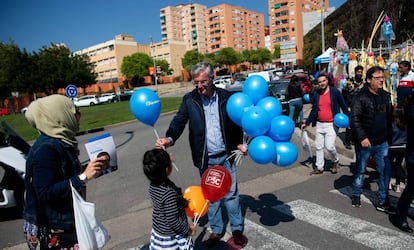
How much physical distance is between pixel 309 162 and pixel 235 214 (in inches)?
154

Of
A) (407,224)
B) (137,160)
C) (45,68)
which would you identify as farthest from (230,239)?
(45,68)

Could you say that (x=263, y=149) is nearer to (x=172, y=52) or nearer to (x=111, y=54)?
(x=172, y=52)

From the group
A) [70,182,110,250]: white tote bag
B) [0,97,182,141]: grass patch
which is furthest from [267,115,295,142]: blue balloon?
[0,97,182,141]: grass patch

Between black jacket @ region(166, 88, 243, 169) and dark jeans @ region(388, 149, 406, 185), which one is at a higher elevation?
black jacket @ region(166, 88, 243, 169)

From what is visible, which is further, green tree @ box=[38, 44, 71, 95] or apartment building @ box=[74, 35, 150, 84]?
apartment building @ box=[74, 35, 150, 84]

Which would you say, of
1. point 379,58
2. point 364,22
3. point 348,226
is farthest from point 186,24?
point 348,226

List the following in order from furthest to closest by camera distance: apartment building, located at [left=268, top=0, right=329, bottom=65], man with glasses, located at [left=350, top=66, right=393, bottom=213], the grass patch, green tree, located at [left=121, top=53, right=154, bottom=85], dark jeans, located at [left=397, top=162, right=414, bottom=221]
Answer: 1. apartment building, located at [left=268, top=0, right=329, bottom=65]
2. green tree, located at [left=121, top=53, right=154, bottom=85]
3. the grass patch
4. man with glasses, located at [left=350, top=66, right=393, bottom=213]
5. dark jeans, located at [left=397, top=162, right=414, bottom=221]

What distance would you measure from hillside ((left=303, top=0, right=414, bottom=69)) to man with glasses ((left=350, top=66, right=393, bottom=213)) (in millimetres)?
9217

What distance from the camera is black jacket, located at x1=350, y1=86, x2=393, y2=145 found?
13.4 feet

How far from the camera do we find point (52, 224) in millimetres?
2199

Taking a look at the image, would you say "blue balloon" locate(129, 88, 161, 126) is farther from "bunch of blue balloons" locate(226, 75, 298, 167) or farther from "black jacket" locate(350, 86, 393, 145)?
"black jacket" locate(350, 86, 393, 145)

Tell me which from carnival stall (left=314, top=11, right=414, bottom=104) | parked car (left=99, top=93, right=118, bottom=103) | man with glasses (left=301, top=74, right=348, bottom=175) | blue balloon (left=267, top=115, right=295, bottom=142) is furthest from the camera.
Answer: parked car (left=99, top=93, right=118, bottom=103)

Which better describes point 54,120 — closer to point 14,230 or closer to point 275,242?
point 275,242

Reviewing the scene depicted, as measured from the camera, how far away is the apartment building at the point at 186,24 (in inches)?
4682
